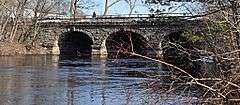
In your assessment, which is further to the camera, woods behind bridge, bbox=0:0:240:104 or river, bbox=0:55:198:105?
river, bbox=0:55:198:105

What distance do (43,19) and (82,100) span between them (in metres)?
43.3

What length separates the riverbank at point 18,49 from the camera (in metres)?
50.7

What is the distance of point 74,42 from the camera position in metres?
63.8

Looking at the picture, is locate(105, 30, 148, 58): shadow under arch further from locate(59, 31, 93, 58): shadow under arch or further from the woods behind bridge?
locate(59, 31, 93, 58): shadow under arch

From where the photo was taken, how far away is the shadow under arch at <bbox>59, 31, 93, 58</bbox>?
2420 inches

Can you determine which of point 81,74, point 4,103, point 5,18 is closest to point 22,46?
point 5,18

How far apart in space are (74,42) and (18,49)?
11.4 m

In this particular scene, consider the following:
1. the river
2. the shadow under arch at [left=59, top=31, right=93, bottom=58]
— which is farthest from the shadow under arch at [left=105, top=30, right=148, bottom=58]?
the shadow under arch at [left=59, top=31, right=93, bottom=58]

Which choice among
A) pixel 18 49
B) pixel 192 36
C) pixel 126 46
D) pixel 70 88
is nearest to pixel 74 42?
pixel 18 49

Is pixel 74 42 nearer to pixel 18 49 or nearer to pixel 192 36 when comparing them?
pixel 18 49

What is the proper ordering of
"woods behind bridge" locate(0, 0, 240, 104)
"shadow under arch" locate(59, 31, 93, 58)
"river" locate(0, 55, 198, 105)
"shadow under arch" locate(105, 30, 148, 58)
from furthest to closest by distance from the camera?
"shadow under arch" locate(59, 31, 93, 58), "river" locate(0, 55, 198, 105), "woods behind bridge" locate(0, 0, 240, 104), "shadow under arch" locate(105, 30, 148, 58)

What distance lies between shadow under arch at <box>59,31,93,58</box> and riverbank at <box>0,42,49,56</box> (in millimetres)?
3076

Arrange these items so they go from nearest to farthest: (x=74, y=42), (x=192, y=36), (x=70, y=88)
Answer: (x=192, y=36)
(x=70, y=88)
(x=74, y=42)

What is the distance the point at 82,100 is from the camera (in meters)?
18.7
